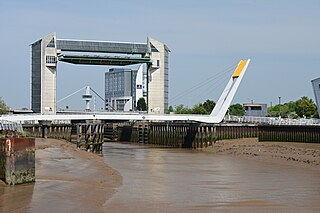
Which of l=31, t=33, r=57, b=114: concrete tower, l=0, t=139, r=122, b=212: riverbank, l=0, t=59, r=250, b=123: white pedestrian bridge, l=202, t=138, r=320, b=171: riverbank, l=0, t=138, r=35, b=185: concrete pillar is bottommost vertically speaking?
l=202, t=138, r=320, b=171: riverbank

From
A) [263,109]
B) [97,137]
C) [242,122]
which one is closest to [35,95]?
[242,122]

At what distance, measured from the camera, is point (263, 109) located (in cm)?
19800

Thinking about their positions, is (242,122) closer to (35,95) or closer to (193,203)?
(35,95)

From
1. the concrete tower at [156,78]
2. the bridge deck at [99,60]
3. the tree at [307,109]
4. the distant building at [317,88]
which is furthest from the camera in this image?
the tree at [307,109]

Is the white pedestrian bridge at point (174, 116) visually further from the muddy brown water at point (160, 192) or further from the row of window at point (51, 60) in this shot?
the muddy brown water at point (160, 192)

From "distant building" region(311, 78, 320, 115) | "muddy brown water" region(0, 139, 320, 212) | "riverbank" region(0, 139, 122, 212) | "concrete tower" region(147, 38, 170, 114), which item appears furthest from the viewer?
"concrete tower" region(147, 38, 170, 114)

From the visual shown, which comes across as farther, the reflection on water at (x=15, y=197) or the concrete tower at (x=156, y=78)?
the concrete tower at (x=156, y=78)

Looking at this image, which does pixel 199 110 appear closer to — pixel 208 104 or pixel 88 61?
pixel 208 104

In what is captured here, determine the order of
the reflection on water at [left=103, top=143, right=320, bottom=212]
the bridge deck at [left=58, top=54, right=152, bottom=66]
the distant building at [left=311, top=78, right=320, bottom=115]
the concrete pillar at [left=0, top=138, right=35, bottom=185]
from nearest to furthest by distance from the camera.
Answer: the reflection on water at [left=103, top=143, right=320, bottom=212]
the concrete pillar at [left=0, top=138, right=35, bottom=185]
the distant building at [left=311, top=78, right=320, bottom=115]
the bridge deck at [left=58, top=54, right=152, bottom=66]

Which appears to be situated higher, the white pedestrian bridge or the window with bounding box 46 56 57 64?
the window with bounding box 46 56 57 64

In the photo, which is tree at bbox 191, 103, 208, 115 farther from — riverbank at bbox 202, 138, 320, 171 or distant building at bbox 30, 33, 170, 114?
riverbank at bbox 202, 138, 320, 171

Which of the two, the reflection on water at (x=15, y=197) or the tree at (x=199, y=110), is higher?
the tree at (x=199, y=110)

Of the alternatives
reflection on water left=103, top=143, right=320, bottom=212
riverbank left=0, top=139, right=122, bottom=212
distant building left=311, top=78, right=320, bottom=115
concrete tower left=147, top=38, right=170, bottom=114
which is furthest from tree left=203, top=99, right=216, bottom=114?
riverbank left=0, top=139, right=122, bottom=212

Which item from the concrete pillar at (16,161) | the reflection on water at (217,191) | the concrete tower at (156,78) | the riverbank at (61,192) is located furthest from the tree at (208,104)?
the concrete pillar at (16,161)
